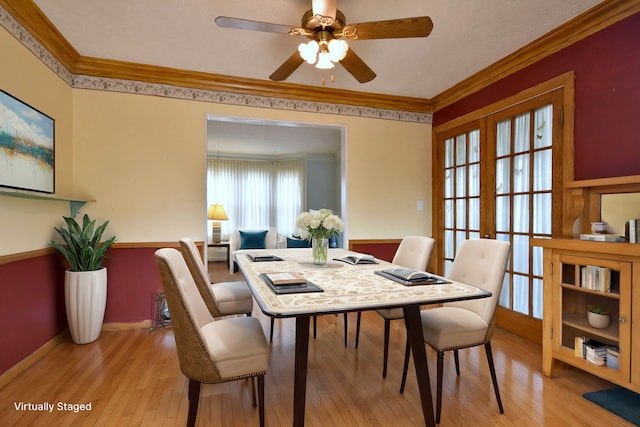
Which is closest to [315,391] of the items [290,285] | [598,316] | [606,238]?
[290,285]

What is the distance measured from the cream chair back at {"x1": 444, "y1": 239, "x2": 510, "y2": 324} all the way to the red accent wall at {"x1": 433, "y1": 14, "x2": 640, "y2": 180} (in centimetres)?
107

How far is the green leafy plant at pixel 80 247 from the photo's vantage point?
253 centimetres

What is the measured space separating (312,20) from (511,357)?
2738mm

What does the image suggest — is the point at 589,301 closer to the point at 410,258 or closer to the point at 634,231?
the point at 634,231

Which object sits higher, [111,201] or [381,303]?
[111,201]

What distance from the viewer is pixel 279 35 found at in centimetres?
244

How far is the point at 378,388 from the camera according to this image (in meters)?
1.96

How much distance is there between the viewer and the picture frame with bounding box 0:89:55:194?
6.38 ft

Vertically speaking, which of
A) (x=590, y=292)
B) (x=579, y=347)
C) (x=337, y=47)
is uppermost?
(x=337, y=47)

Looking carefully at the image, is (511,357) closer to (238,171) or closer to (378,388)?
(378,388)

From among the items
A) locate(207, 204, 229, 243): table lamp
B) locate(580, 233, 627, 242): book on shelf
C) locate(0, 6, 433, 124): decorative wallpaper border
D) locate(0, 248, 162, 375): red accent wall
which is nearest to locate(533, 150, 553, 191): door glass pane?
locate(580, 233, 627, 242): book on shelf

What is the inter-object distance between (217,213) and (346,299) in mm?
5317

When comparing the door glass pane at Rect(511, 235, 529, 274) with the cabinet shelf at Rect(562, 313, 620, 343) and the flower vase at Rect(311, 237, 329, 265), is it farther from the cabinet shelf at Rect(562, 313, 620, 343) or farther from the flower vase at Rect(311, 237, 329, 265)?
the flower vase at Rect(311, 237, 329, 265)

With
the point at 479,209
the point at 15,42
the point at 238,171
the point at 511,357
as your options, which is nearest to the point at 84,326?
the point at 15,42
